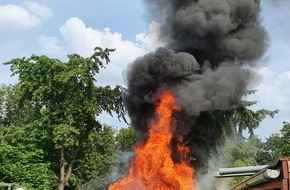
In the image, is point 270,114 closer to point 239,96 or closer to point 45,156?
point 239,96

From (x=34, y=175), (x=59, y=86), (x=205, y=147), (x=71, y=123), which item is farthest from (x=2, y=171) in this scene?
(x=205, y=147)

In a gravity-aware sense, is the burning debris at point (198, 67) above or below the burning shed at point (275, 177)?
above

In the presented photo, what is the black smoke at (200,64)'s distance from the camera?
20141mm

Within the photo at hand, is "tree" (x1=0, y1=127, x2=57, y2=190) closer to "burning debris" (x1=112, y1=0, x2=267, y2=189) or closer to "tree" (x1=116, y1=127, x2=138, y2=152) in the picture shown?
"burning debris" (x1=112, y1=0, x2=267, y2=189)

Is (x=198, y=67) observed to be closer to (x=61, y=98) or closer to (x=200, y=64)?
(x=200, y=64)

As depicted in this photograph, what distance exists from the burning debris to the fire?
20 cm

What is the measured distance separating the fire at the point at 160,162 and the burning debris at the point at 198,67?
0.64 ft

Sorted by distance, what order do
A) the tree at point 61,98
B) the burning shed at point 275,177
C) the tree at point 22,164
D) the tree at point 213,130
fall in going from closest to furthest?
the burning shed at point 275,177 → the tree at point 213,130 → the tree at point 22,164 → the tree at point 61,98

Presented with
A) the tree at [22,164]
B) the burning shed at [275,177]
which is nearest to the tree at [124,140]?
the tree at [22,164]

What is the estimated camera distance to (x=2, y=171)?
2581cm

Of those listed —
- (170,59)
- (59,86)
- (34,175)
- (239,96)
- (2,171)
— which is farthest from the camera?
(59,86)

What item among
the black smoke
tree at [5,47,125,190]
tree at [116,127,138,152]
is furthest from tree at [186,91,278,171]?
tree at [116,127,138,152]

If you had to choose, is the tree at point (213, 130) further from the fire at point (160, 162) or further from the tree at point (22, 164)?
the tree at point (22, 164)

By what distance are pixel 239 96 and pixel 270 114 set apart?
1416cm
